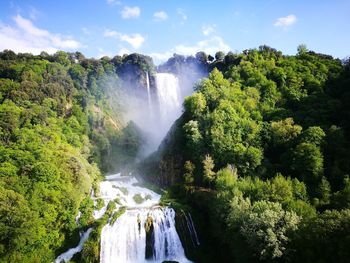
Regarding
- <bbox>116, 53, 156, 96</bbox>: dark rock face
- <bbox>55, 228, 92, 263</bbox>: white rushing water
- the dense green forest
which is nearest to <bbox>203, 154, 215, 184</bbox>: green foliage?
the dense green forest

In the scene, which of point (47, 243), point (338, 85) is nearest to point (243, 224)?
point (47, 243)

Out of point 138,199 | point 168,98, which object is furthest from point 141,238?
point 168,98

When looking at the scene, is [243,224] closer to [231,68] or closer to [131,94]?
[231,68]

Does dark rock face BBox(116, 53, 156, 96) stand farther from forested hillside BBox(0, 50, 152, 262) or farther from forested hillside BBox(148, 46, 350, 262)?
forested hillside BBox(148, 46, 350, 262)

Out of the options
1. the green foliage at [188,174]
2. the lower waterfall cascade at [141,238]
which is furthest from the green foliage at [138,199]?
the green foliage at [188,174]

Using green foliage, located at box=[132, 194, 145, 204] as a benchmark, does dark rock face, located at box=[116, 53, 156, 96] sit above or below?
above

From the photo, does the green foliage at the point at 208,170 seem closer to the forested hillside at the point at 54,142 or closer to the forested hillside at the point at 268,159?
the forested hillside at the point at 268,159
